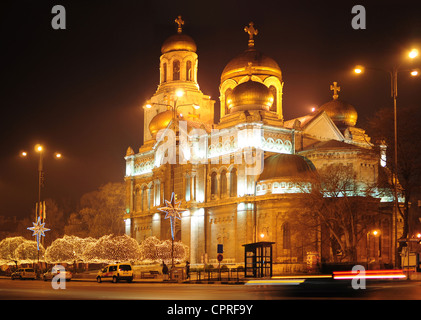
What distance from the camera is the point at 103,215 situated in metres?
94.1

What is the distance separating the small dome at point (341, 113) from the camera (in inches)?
3012

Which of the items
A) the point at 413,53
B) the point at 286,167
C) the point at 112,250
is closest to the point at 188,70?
the point at 286,167

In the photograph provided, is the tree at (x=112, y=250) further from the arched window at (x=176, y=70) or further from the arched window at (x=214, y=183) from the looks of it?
the arched window at (x=176, y=70)

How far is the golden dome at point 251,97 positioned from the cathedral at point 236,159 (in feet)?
0.34

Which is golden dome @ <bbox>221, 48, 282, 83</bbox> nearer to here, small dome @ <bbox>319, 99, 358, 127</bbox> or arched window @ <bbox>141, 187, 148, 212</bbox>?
small dome @ <bbox>319, 99, 358, 127</bbox>

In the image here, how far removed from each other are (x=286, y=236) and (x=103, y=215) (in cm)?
3841

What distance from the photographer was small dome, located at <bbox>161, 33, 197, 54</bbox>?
8475 cm

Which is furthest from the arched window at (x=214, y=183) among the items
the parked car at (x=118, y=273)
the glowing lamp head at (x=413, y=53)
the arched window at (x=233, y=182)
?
the glowing lamp head at (x=413, y=53)

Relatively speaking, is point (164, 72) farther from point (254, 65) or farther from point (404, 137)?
point (404, 137)

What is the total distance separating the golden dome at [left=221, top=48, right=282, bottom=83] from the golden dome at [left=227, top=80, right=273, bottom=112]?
4789 mm

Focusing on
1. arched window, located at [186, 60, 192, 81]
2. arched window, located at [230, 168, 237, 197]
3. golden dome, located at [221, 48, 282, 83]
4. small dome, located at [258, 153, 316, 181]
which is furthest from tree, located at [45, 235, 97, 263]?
arched window, located at [186, 60, 192, 81]
